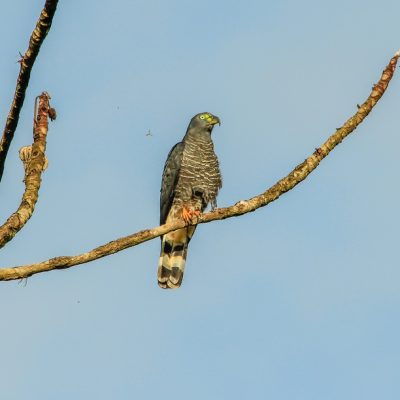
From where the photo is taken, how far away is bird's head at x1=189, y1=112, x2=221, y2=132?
11930 mm

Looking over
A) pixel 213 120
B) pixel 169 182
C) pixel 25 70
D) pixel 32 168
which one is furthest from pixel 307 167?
pixel 213 120

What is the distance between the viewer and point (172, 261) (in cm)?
Result: 1095

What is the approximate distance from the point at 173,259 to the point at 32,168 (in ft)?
Result: 17.2

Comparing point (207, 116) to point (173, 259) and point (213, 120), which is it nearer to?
point (213, 120)

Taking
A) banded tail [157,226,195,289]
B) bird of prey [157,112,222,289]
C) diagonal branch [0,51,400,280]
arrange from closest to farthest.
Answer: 1. diagonal branch [0,51,400,280]
2. banded tail [157,226,195,289]
3. bird of prey [157,112,222,289]

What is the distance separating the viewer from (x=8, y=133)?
514cm

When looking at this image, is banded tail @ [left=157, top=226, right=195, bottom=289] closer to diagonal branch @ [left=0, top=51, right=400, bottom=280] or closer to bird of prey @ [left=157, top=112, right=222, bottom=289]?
bird of prey @ [left=157, top=112, right=222, bottom=289]

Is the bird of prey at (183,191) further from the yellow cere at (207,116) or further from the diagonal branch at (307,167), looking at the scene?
the diagonal branch at (307,167)

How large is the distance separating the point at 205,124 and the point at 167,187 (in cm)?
128

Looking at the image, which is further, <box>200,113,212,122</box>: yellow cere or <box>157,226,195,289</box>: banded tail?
<box>200,113,212,122</box>: yellow cere

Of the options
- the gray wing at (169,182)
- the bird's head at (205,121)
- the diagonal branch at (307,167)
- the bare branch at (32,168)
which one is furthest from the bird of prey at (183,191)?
the bare branch at (32,168)

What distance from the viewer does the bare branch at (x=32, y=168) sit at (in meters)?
5.48

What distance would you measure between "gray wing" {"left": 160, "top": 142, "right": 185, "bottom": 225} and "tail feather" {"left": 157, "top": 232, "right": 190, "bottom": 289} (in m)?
0.33

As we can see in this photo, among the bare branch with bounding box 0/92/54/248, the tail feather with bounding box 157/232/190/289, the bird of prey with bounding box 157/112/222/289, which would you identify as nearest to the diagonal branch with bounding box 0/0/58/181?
the bare branch with bounding box 0/92/54/248
